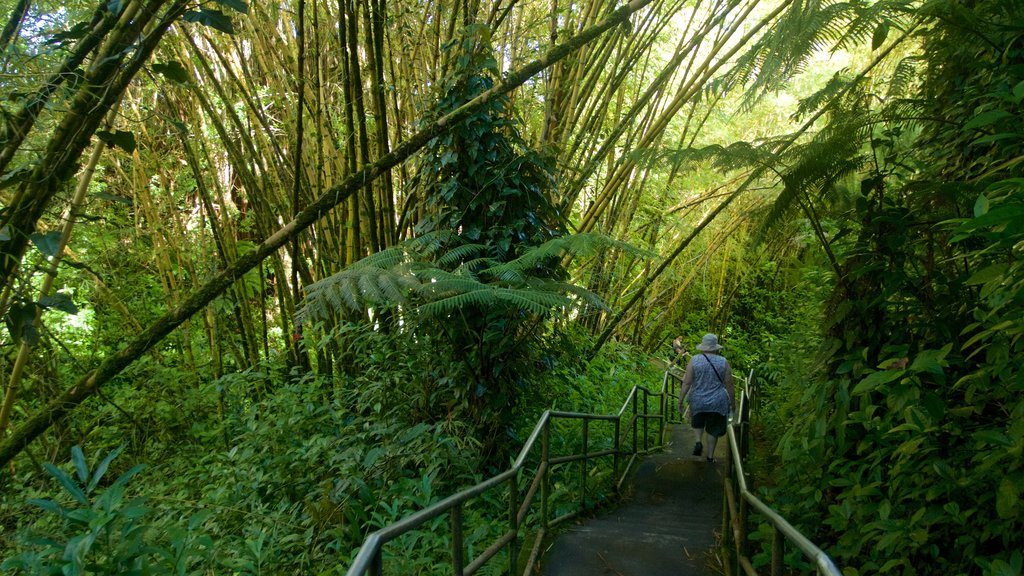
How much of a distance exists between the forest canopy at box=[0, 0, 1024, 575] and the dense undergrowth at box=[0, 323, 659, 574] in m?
0.03

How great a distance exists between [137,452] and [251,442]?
1.60 meters

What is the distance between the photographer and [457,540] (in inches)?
90.7

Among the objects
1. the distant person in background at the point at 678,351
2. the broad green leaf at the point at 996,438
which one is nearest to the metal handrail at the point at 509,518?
the broad green leaf at the point at 996,438

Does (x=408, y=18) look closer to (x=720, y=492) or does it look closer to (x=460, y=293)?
(x=460, y=293)

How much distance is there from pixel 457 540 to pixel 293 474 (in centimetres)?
242

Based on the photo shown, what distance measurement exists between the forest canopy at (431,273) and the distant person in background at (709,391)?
0.58 m

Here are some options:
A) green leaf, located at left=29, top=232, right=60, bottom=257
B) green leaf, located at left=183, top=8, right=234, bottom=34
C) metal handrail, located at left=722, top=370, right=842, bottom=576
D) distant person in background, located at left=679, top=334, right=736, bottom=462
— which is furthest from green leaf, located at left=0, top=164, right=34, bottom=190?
distant person in background, located at left=679, top=334, right=736, bottom=462

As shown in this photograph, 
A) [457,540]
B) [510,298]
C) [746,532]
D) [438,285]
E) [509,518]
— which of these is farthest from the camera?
[438,285]

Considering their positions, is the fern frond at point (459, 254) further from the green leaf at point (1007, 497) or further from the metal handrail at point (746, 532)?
the green leaf at point (1007, 497)

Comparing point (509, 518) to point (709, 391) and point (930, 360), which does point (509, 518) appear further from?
point (709, 391)

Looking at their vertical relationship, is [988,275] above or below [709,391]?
above

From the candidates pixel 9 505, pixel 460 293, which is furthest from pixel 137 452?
pixel 460 293

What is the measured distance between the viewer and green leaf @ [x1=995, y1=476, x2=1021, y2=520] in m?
1.98

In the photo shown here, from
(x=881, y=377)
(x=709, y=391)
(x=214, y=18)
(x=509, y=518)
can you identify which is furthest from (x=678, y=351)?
(x=214, y=18)
